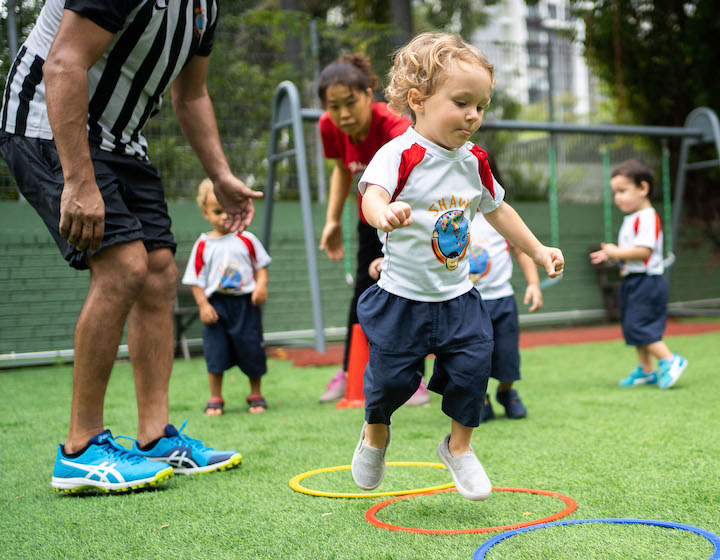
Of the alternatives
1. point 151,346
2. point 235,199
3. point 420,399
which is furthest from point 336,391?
point 151,346

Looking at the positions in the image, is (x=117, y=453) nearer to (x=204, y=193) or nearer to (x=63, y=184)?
(x=63, y=184)

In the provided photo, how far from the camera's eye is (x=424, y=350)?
6.93ft

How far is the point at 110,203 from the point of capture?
7.88 feet

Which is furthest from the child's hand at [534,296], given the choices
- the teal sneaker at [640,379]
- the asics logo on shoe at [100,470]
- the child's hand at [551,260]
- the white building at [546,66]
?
the white building at [546,66]

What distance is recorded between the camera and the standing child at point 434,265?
6.77 feet

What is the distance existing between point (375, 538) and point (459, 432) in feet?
1.31

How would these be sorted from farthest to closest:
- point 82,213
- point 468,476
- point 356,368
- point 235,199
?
1. point 356,368
2. point 235,199
3. point 82,213
4. point 468,476

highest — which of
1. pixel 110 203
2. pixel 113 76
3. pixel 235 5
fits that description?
pixel 235 5

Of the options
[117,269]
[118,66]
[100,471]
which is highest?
[118,66]

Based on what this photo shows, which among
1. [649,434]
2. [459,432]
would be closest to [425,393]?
[649,434]

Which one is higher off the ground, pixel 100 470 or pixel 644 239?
pixel 644 239

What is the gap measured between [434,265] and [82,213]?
1028 mm

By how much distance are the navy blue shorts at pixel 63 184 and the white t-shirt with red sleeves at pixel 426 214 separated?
2.70 ft

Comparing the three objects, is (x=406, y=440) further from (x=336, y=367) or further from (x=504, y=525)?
(x=336, y=367)
